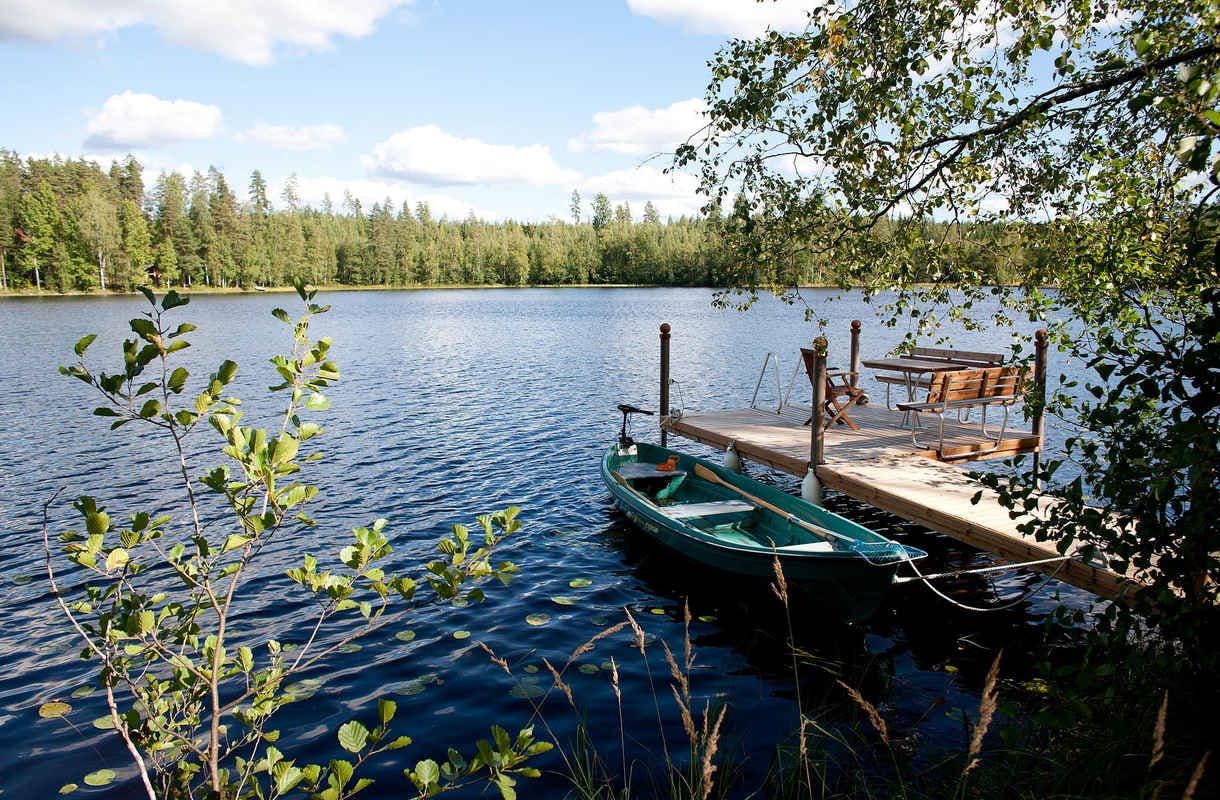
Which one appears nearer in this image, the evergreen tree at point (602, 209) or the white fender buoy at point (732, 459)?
the white fender buoy at point (732, 459)

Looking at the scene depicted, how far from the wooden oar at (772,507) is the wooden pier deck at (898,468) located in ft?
3.36

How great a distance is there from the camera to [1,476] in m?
13.8

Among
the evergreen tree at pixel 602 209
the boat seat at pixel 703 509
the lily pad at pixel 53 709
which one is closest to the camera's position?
the lily pad at pixel 53 709

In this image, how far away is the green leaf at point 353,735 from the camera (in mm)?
3102

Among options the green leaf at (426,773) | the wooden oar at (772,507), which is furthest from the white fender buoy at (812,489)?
the green leaf at (426,773)

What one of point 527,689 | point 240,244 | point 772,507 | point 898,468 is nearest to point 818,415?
point 898,468

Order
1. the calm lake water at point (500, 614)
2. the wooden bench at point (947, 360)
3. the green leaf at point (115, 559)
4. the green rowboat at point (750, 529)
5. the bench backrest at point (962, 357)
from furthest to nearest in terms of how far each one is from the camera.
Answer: the bench backrest at point (962, 357) < the wooden bench at point (947, 360) < the green rowboat at point (750, 529) < the calm lake water at point (500, 614) < the green leaf at point (115, 559)

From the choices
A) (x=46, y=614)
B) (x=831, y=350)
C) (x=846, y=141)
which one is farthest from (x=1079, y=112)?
(x=831, y=350)

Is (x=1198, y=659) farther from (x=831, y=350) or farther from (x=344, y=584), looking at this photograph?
(x=831, y=350)

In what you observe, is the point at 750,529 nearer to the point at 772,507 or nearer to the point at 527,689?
the point at 772,507

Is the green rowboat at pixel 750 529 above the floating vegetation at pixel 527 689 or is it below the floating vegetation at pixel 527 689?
above

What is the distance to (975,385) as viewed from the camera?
34.8 feet

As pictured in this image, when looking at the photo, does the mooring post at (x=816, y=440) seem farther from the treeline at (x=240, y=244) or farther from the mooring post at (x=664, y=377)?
the treeline at (x=240, y=244)

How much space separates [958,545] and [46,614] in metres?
11.0
